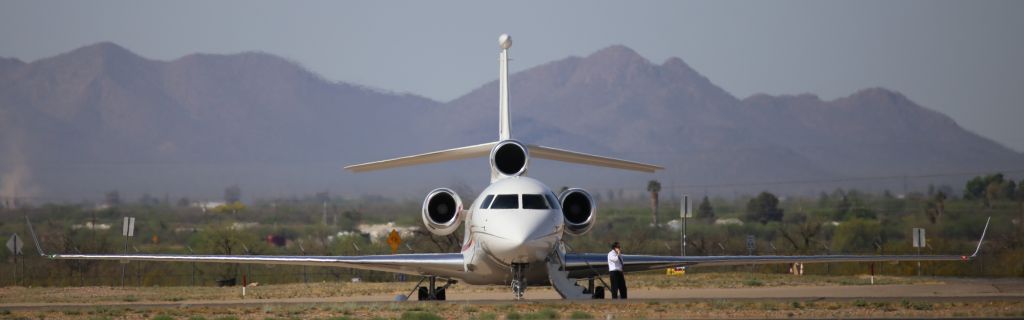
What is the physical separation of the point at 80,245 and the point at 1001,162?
57.6m

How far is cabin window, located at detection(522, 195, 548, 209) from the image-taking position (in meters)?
24.1

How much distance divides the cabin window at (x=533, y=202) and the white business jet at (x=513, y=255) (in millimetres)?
18

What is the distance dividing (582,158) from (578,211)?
2.14 meters

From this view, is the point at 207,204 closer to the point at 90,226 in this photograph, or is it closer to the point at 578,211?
the point at 90,226

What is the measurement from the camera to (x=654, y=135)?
5428 inches

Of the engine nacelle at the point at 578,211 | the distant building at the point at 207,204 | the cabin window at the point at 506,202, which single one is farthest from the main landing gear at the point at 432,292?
the distant building at the point at 207,204

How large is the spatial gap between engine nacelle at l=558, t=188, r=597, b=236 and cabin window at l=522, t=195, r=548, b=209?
5.17 ft

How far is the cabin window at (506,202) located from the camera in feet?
79.3

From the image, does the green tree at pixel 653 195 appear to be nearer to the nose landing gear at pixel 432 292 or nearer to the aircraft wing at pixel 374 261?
the nose landing gear at pixel 432 292

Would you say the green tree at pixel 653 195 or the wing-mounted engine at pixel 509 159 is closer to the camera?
the wing-mounted engine at pixel 509 159

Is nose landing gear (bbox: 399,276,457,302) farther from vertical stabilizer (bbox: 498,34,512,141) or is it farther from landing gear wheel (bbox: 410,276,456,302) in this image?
vertical stabilizer (bbox: 498,34,512,141)

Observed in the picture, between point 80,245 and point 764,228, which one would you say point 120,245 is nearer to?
point 80,245

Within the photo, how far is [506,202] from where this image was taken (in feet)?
79.7

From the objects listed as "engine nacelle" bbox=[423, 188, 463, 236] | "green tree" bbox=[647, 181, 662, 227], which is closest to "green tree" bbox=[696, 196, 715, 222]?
"green tree" bbox=[647, 181, 662, 227]
